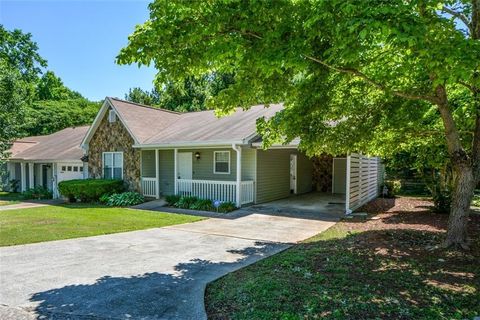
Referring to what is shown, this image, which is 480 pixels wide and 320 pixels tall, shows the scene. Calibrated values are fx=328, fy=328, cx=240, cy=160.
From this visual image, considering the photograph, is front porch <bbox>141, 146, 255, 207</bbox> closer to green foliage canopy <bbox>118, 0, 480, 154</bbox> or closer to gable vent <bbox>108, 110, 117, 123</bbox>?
gable vent <bbox>108, 110, 117, 123</bbox>

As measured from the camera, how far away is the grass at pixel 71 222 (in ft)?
29.5

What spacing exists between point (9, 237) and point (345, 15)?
31.4ft

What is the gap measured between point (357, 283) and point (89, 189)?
14612 millimetres

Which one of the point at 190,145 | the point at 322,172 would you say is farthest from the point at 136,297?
the point at 322,172

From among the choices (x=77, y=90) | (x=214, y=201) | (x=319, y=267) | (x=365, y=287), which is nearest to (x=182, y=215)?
(x=214, y=201)

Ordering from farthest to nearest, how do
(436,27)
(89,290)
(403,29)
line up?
(89,290) < (436,27) < (403,29)

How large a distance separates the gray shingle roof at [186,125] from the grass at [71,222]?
3.79m

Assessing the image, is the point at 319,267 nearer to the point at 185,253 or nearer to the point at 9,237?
the point at 185,253

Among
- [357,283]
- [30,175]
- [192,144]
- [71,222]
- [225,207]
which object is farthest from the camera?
[30,175]

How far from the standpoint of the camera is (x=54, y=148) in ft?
73.4

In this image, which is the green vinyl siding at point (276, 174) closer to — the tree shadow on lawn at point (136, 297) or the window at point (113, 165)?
the window at point (113, 165)

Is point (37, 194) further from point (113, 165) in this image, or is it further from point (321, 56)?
point (321, 56)

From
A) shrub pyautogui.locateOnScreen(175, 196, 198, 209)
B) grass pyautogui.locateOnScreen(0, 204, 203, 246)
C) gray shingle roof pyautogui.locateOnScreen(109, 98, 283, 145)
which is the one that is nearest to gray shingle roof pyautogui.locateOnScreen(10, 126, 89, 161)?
gray shingle roof pyautogui.locateOnScreen(109, 98, 283, 145)

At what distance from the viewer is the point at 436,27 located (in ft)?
15.2
